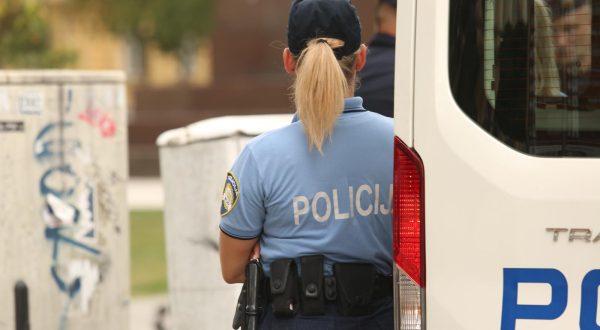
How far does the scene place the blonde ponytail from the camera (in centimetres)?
337

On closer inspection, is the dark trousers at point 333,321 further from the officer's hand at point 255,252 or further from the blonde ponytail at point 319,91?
the blonde ponytail at point 319,91

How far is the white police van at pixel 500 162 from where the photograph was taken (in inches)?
118

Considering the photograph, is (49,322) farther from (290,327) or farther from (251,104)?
(251,104)

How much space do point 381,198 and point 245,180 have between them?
1.34ft

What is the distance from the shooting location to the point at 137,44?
3719 centimetres

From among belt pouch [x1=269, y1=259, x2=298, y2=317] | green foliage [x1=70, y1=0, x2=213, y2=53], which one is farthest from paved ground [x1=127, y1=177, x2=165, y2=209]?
belt pouch [x1=269, y1=259, x2=298, y2=317]

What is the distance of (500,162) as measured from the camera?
3037 mm

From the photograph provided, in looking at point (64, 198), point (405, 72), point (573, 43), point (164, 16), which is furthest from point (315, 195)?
point (164, 16)

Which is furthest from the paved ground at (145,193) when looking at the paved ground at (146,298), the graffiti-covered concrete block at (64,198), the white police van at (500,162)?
the white police van at (500,162)

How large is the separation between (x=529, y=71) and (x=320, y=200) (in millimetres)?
732

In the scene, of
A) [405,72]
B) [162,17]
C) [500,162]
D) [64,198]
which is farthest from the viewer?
[162,17]

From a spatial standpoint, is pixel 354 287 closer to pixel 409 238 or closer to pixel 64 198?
pixel 409 238

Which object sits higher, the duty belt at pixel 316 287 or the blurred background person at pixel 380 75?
the blurred background person at pixel 380 75

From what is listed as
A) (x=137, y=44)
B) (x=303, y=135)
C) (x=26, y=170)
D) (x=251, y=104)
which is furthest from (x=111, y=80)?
(x=137, y=44)
